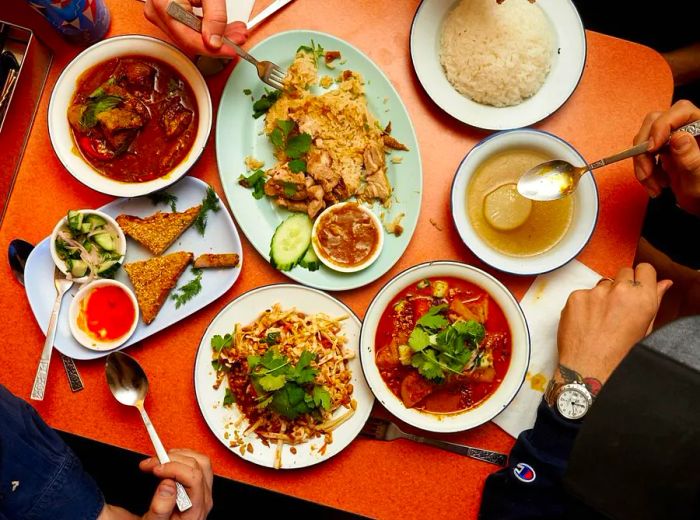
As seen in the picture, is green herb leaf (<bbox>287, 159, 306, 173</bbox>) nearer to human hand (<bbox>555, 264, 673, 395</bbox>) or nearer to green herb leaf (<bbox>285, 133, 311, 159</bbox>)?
green herb leaf (<bbox>285, 133, 311, 159</bbox>)

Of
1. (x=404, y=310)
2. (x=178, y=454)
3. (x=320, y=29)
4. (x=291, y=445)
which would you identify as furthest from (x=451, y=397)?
(x=320, y=29)

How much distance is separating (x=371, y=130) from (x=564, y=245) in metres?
0.88

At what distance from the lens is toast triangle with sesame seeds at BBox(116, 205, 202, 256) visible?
222 centimetres

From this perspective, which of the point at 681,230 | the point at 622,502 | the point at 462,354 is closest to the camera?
the point at 622,502

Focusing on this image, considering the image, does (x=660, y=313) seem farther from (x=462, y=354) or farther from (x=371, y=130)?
(x=371, y=130)

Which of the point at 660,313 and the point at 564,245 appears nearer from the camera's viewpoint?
the point at 564,245

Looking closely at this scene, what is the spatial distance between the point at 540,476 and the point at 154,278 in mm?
1617

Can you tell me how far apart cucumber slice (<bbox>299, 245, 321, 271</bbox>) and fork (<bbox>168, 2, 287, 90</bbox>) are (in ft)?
2.16

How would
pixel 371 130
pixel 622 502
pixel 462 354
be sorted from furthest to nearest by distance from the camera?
1. pixel 371 130
2. pixel 462 354
3. pixel 622 502

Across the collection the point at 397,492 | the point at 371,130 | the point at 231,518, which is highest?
the point at 371,130

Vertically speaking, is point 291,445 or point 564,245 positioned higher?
point 564,245

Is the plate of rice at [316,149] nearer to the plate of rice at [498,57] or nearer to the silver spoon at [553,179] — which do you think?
the plate of rice at [498,57]

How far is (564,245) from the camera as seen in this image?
221 centimetres

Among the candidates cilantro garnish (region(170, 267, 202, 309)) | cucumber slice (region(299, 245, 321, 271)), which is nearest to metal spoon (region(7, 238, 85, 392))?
cilantro garnish (region(170, 267, 202, 309))
